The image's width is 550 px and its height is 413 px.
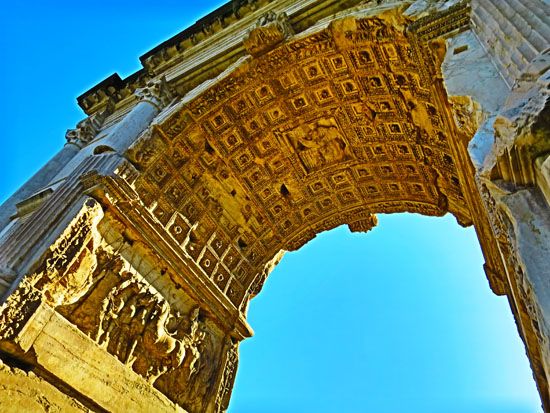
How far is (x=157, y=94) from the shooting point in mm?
8047

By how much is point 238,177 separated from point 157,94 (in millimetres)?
2294

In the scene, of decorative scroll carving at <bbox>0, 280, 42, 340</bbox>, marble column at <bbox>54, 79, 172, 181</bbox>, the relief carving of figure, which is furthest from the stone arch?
decorative scroll carving at <bbox>0, 280, 42, 340</bbox>

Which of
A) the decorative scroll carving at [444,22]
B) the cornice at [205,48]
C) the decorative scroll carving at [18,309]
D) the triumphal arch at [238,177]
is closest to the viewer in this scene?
the triumphal arch at [238,177]

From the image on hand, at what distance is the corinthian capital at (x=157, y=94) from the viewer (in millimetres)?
7926

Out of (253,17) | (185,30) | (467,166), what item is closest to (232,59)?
(253,17)

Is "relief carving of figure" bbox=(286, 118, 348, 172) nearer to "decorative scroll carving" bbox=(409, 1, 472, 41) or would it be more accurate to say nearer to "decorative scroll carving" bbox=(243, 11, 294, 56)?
"decorative scroll carving" bbox=(243, 11, 294, 56)

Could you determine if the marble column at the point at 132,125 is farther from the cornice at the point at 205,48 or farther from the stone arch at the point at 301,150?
the cornice at the point at 205,48

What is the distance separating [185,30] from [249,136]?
11.3ft

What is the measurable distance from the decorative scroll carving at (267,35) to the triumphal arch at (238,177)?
38mm

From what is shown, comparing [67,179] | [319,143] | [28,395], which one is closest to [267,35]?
[319,143]

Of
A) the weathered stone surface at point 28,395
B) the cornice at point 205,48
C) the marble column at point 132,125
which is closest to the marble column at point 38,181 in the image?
the marble column at point 132,125

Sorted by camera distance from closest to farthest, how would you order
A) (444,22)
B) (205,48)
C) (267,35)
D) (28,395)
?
(444,22) → (28,395) → (267,35) → (205,48)

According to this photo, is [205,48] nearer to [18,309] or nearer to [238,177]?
[238,177]

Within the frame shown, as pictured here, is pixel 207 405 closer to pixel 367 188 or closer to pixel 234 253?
pixel 234 253
